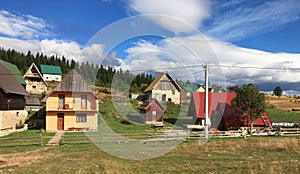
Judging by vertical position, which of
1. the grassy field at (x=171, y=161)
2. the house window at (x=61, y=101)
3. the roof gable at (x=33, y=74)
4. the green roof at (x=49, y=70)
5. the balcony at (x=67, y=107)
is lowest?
the grassy field at (x=171, y=161)

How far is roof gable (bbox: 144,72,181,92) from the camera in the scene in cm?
5481

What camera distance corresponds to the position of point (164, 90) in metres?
56.9

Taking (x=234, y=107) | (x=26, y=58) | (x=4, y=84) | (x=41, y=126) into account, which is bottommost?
(x=41, y=126)

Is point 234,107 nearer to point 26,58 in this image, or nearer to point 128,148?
point 128,148

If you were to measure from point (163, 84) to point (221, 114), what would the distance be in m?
23.4

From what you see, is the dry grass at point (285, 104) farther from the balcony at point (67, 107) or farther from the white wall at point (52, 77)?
the white wall at point (52, 77)

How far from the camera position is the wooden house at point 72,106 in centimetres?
3259

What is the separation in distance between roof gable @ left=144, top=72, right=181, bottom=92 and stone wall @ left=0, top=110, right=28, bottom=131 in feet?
84.9

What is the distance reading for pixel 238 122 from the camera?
33.3m

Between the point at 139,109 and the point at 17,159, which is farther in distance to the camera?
the point at 139,109

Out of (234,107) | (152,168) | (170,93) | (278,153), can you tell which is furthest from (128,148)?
(170,93)

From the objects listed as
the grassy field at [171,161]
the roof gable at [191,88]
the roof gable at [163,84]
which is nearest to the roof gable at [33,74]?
the roof gable at [163,84]

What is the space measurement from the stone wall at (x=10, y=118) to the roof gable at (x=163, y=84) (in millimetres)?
25887

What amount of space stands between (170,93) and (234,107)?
25.1 meters
